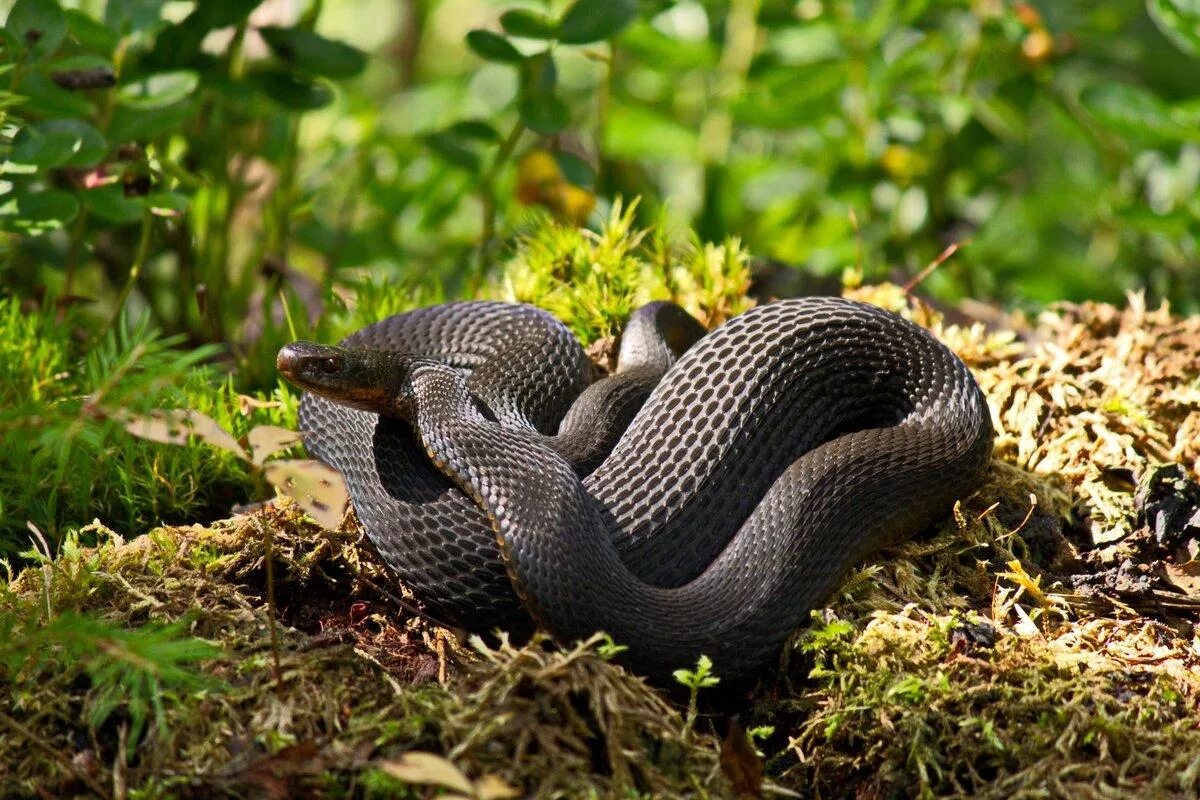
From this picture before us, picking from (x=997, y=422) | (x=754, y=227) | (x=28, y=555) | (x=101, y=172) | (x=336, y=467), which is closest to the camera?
(x=28, y=555)

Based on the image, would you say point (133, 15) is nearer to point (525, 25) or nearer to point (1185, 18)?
point (525, 25)

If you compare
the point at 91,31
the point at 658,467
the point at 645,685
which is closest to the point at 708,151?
the point at 91,31

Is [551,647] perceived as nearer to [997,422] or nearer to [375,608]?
[375,608]

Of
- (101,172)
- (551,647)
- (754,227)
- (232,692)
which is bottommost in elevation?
(754,227)

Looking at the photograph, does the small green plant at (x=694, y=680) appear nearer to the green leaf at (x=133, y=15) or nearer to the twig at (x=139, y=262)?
the twig at (x=139, y=262)

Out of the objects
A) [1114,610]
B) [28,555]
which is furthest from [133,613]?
[1114,610]

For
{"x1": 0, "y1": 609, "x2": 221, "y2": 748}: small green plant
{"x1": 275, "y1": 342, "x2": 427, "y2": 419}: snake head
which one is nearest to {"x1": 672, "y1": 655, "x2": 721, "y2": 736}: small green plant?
{"x1": 0, "y1": 609, "x2": 221, "y2": 748}: small green plant

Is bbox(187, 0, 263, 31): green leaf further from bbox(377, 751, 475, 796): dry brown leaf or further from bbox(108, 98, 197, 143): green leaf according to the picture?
bbox(377, 751, 475, 796): dry brown leaf
